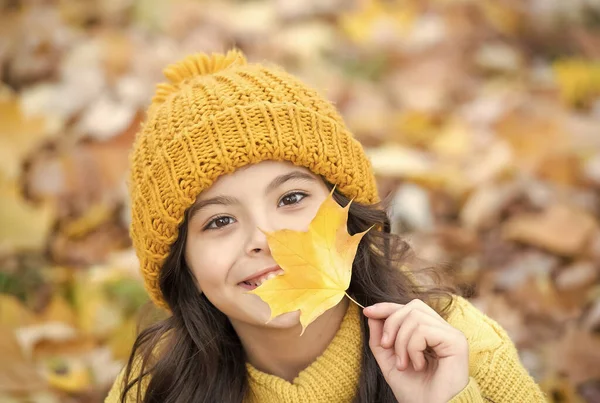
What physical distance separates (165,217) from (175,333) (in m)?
0.40

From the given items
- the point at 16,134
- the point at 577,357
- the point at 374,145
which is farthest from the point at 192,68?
the point at 374,145

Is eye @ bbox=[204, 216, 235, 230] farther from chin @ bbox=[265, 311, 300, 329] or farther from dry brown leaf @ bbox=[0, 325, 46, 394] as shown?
dry brown leaf @ bbox=[0, 325, 46, 394]

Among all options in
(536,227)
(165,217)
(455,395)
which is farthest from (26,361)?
(536,227)

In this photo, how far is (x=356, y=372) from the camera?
2.00 metres

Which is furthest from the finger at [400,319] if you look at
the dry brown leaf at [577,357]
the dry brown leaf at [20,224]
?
the dry brown leaf at [20,224]

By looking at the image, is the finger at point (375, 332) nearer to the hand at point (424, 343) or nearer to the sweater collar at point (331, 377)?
the hand at point (424, 343)

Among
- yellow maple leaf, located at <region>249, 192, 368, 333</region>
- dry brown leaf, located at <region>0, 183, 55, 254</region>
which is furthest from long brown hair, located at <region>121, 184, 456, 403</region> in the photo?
dry brown leaf, located at <region>0, 183, 55, 254</region>

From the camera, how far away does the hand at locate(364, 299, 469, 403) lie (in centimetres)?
166

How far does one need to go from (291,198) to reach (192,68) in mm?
543

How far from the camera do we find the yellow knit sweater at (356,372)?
1.88m

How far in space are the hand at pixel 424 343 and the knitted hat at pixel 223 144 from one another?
0.42 meters

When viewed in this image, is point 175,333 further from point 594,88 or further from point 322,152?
point 594,88

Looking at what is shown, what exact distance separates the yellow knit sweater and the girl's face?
0.62ft

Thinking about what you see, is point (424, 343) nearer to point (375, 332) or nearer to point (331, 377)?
point (375, 332)
